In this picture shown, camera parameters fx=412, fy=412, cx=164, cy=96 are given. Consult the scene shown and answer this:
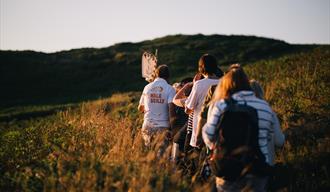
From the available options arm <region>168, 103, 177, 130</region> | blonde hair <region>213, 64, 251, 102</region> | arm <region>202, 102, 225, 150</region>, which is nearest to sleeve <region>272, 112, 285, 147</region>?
blonde hair <region>213, 64, 251, 102</region>

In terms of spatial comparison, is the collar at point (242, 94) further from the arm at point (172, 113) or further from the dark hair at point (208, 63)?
the arm at point (172, 113)

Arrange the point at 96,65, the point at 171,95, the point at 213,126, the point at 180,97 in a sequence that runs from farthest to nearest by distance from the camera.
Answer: the point at 96,65 → the point at 171,95 → the point at 180,97 → the point at 213,126

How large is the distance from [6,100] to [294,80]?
39.3 m

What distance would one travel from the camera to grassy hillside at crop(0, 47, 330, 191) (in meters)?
4.66

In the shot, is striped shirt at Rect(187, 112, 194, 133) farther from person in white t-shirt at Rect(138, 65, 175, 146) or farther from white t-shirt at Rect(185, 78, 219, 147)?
person in white t-shirt at Rect(138, 65, 175, 146)

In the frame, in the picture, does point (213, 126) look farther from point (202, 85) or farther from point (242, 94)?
point (202, 85)

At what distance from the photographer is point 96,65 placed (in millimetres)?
55406

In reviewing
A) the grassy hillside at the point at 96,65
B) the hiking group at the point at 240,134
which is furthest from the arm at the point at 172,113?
the grassy hillside at the point at 96,65

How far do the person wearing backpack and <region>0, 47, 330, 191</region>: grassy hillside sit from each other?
1.38 feet

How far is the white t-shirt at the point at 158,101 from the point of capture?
7379mm

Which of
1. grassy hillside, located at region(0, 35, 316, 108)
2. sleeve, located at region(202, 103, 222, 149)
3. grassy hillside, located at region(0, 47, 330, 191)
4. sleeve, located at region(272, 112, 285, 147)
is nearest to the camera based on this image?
sleeve, located at region(202, 103, 222, 149)

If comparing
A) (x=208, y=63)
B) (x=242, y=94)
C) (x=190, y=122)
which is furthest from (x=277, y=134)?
(x=190, y=122)

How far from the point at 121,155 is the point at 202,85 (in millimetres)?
1576

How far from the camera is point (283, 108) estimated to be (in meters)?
9.93
